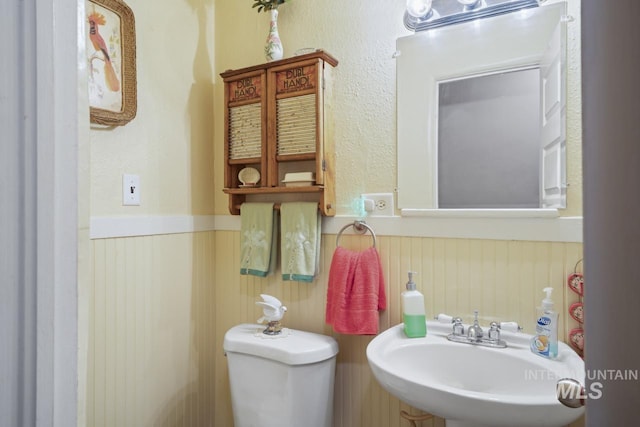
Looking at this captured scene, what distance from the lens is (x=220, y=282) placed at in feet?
5.65

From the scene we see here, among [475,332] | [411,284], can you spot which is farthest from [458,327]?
[411,284]

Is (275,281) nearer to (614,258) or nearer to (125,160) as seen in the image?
(125,160)

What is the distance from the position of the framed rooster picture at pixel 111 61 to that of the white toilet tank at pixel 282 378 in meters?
0.95

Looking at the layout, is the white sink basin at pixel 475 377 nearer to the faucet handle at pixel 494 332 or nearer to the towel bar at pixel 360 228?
the faucet handle at pixel 494 332

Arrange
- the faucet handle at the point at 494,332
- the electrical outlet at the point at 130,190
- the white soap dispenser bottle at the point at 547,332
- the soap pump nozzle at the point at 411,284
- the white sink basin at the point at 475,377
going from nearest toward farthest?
1. the white sink basin at the point at 475,377
2. the white soap dispenser bottle at the point at 547,332
3. the faucet handle at the point at 494,332
4. the soap pump nozzle at the point at 411,284
5. the electrical outlet at the point at 130,190

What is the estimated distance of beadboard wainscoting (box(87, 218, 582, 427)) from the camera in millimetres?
1144

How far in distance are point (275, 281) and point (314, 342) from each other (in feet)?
→ 1.19

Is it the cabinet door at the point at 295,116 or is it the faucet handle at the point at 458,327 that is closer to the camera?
the faucet handle at the point at 458,327

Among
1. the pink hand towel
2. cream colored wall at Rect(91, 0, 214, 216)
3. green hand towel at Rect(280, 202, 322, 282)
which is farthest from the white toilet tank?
cream colored wall at Rect(91, 0, 214, 216)

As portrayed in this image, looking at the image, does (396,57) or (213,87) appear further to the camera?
(213,87)

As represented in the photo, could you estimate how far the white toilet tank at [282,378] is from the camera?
122 centimetres

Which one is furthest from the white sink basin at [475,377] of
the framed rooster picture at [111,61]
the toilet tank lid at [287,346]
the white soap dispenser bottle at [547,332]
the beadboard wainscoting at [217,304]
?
the framed rooster picture at [111,61]

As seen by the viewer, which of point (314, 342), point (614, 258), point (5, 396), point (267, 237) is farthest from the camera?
point (267, 237)

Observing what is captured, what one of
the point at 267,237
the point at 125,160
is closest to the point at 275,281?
the point at 267,237
